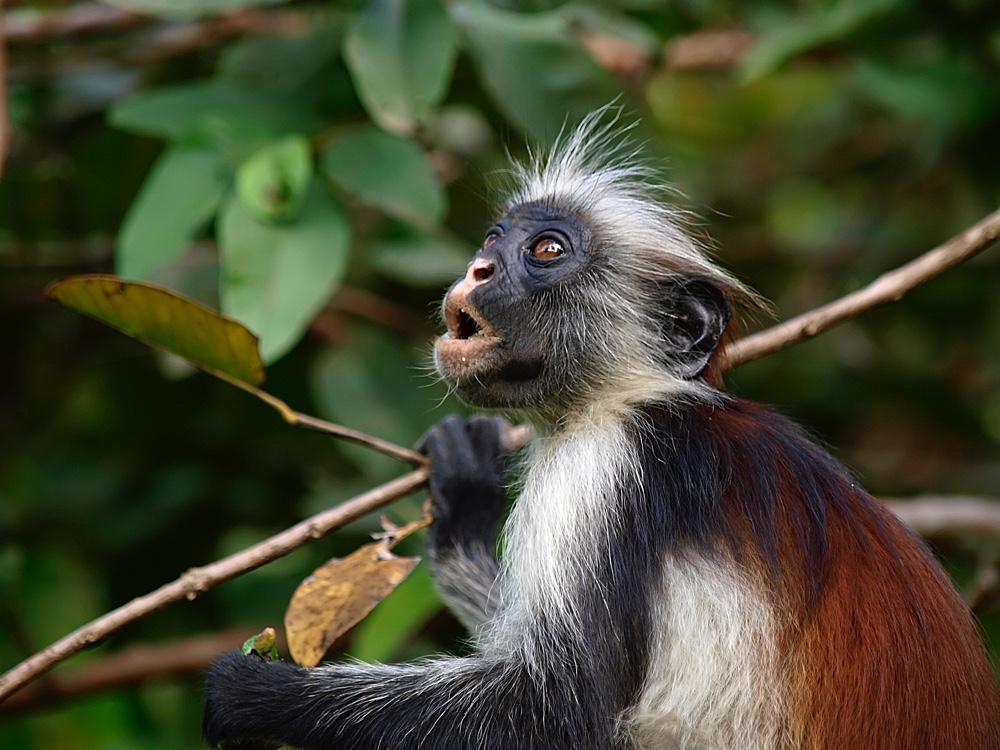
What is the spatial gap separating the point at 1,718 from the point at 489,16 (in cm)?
362

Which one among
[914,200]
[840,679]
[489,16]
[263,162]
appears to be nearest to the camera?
[840,679]

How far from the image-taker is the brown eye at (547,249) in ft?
13.1

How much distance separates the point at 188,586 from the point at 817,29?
3.54 m

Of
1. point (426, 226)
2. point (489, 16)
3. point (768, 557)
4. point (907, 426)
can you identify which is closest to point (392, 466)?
point (426, 226)

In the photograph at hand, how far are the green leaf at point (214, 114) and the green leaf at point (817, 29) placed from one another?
6.28 feet

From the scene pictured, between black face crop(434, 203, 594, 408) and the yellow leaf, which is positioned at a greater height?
black face crop(434, 203, 594, 408)

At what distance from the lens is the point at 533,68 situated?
524cm

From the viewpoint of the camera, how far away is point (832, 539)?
3.43 meters

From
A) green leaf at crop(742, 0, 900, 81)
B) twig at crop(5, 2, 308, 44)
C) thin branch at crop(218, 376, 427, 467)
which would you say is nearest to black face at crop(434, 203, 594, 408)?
thin branch at crop(218, 376, 427, 467)

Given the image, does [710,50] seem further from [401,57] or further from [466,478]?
[466,478]

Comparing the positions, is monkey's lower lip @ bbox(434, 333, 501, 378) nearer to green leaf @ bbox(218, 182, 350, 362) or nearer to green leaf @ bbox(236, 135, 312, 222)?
green leaf @ bbox(218, 182, 350, 362)

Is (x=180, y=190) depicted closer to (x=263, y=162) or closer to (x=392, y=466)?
(x=263, y=162)

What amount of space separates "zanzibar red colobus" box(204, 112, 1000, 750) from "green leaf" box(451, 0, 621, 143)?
160cm

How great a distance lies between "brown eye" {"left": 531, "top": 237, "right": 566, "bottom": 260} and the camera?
157 inches
